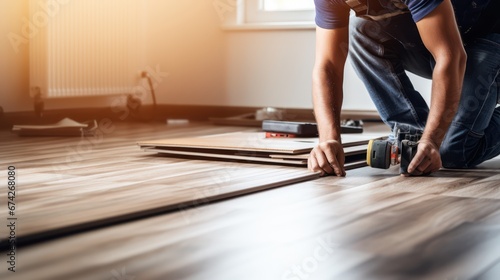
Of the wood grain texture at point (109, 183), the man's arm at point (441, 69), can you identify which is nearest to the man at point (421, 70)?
the man's arm at point (441, 69)

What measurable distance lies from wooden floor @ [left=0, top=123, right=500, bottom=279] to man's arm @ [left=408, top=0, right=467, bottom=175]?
109 millimetres

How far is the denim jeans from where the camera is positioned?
6.41 feet

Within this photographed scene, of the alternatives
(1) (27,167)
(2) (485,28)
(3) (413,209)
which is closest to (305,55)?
(2) (485,28)

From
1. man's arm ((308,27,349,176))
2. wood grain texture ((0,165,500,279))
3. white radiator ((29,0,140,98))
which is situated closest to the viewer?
wood grain texture ((0,165,500,279))

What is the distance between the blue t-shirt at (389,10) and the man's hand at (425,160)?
295mm

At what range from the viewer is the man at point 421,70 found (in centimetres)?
165

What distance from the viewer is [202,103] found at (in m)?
4.27

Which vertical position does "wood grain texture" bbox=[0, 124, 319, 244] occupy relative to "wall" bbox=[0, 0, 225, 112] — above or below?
below

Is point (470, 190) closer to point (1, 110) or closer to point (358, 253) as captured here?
point (358, 253)

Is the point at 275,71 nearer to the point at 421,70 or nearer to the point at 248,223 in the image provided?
the point at 421,70

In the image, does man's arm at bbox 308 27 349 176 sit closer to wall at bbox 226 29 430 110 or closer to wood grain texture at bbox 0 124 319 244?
wood grain texture at bbox 0 124 319 244

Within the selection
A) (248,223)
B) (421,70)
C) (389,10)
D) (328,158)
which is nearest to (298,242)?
(248,223)

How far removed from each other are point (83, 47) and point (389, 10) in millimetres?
2065

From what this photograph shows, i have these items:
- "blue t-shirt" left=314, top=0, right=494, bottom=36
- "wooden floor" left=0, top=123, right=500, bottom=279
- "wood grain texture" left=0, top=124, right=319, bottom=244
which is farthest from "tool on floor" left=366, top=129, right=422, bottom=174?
"blue t-shirt" left=314, top=0, right=494, bottom=36
